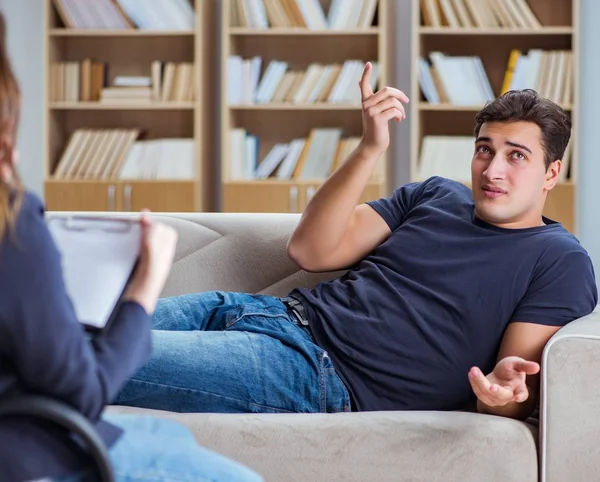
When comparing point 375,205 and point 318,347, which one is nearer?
point 318,347

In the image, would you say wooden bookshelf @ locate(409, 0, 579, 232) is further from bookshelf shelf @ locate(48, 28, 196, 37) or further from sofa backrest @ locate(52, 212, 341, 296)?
sofa backrest @ locate(52, 212, 341, 296)

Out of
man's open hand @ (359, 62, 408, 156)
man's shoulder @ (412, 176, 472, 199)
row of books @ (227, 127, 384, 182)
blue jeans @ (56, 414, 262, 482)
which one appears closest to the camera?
blue jeans @ (56, 414, 262, 482)

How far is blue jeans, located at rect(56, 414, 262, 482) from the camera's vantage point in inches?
39.9

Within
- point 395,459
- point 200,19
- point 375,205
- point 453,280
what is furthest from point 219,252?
point 200,19

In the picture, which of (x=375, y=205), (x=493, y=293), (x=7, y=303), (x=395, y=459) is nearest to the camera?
(x=7, y=303)

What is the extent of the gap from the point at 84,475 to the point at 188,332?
0.87 metres

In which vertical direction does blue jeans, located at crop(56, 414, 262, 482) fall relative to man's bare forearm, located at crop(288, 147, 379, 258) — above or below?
below

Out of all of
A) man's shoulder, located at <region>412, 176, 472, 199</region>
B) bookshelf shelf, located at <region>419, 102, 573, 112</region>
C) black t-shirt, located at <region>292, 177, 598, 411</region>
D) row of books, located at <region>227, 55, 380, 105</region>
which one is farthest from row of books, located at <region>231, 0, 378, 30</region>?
black t-shirt, located at <region>292, 177, 598, 411</region>

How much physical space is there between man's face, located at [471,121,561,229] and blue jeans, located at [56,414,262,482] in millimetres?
1021

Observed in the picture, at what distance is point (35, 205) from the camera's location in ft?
3.03

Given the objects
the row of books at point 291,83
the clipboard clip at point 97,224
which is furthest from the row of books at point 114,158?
the clipboard clip at point 97,224

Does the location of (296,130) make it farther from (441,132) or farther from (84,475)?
(84,475)

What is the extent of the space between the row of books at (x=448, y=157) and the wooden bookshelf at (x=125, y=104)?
1075 millimetres

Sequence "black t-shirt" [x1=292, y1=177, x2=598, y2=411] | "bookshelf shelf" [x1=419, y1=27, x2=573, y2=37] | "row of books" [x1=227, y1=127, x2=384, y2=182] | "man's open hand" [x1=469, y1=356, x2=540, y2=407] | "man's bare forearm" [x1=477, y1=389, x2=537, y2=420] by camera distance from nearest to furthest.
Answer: "man's open hand" [x1=469, y1=356, x2=540, y2=407] → "man's bare forearm" [x1=477, y1=389, x2=537, y2=420] → "black t-shirt" [x1=292, y1=177, x2=598, y2=411] → "bookshelf shelf" [x1=419, y1=27, x2=573, y2=37] → "row of books" [x1=227, y1=127, x2=384, y2=182]
